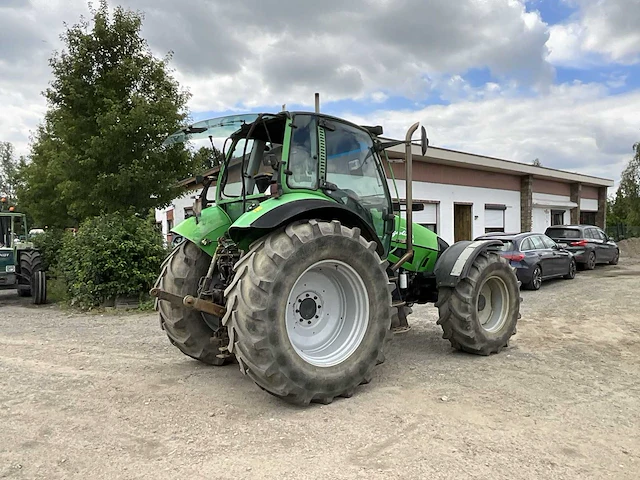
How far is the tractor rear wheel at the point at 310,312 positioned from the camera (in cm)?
382

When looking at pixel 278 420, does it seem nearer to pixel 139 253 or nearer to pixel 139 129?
pixel 139 253

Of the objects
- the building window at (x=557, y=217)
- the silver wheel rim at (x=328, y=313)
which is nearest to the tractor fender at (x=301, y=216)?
the silver wheel rim at (x=328, y=313)

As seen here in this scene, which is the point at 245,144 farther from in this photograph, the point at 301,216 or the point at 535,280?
the point at 535,280

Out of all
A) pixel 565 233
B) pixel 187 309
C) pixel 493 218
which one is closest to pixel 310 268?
pixel 187 309

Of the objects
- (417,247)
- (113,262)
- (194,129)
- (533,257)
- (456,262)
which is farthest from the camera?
→ (533,257)

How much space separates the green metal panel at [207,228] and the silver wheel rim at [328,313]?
112 centimetres

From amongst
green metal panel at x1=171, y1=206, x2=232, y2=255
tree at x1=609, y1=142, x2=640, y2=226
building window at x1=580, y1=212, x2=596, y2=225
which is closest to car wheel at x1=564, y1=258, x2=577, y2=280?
green metal panel at x1=171, y1=206, x2=232, y2=255

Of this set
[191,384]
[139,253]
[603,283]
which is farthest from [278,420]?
[603,283]

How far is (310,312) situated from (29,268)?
31.1ft

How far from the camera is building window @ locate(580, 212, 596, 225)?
1137 inches

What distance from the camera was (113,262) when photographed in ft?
32.7

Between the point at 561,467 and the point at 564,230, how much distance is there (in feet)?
52.1

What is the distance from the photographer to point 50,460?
10.5 ft

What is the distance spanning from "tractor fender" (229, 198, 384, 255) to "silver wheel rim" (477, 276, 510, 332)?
6.84 ft
